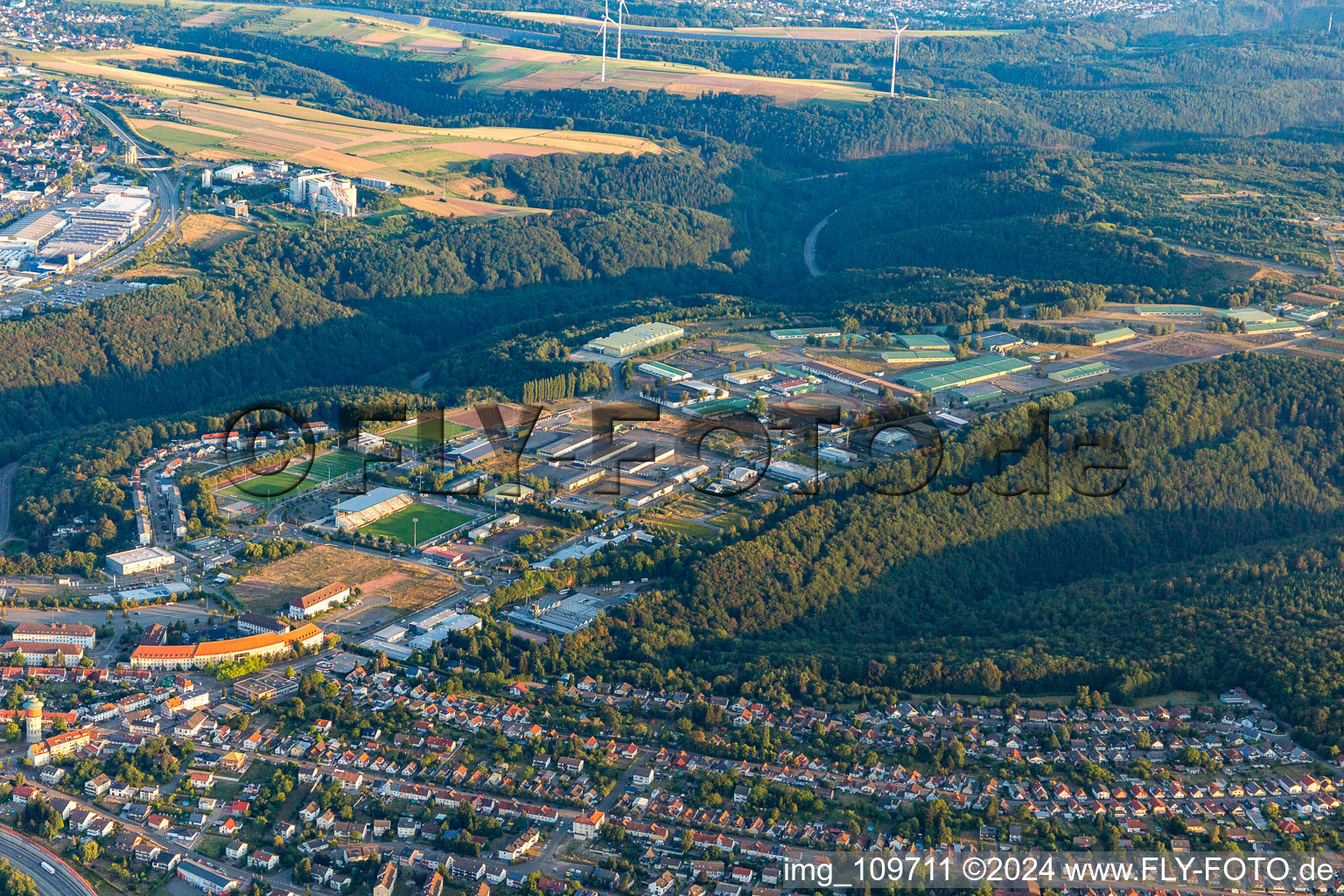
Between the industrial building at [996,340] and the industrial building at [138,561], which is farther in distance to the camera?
the industrial building at [996,340]

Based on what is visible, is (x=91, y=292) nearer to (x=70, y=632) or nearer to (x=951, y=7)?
(x=70, y=632)

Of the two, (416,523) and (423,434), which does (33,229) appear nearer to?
(423,434)

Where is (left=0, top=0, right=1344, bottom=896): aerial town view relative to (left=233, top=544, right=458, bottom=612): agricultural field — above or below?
above

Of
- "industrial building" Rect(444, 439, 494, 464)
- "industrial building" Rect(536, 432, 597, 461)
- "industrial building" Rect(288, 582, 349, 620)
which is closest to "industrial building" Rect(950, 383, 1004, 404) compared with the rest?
"industrial building" Rect(536, 432, 597, 461)

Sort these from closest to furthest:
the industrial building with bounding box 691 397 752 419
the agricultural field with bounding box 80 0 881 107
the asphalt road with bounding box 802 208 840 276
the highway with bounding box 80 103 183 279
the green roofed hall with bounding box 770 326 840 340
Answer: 1. the industrial building with bounding box 691 397 752 419
2. the green roofed hall with bounding box 770 326 840 340
3. the highway with bounding box 80 103 183 279
4. the asphalt road with bounding box 802 208 840 276
5. the agricultural field with bounding box 80 0 881 107

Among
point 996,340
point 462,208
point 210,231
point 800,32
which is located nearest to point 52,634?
point 996,340

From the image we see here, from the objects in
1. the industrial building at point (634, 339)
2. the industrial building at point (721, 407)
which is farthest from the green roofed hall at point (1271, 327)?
the industrial building at point (634, 339)

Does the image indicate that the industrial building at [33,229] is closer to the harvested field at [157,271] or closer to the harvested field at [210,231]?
the harvested field at [157,271]

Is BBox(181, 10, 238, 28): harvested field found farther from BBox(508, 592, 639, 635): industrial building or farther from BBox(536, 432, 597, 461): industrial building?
BBox(508, 592, 639, 635): industrial building
